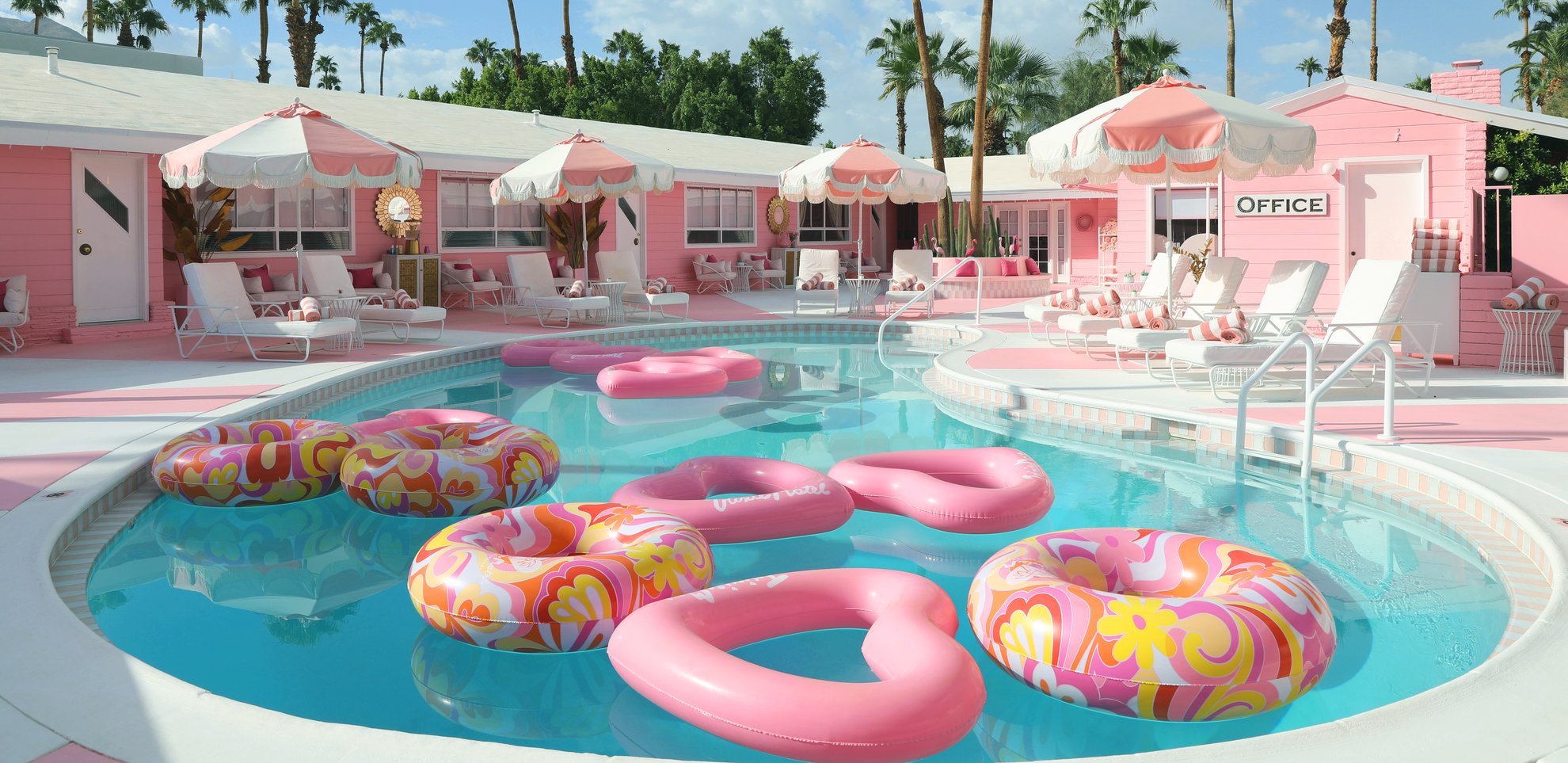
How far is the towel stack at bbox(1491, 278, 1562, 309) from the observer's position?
880cm

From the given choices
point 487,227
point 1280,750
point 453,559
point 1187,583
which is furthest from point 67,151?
point 1280,750

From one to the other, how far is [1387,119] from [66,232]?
1415 cm

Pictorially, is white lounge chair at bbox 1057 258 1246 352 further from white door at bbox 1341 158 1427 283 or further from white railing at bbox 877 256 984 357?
white door at bbox 1341 158 1427 283

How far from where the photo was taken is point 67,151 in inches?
465

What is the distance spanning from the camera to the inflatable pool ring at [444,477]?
5.43 meters

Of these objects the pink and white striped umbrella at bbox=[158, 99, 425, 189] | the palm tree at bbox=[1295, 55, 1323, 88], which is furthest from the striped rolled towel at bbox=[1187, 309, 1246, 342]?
the palm tree at bbox=[1295, 55, 1323, 88]

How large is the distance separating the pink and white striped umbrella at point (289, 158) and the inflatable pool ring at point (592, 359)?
2.41 metres

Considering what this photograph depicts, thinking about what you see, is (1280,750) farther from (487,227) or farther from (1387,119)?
(487,227)

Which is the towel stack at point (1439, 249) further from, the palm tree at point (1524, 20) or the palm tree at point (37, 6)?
the palm tree at point (37, 6)

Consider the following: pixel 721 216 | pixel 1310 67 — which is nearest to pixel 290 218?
pixel 721 216

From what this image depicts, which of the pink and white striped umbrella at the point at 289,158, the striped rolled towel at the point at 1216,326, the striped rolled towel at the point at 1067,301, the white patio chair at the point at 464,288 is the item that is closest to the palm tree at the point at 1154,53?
the white patio chair at the point at 464,288

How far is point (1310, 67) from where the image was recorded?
4891 centimetres

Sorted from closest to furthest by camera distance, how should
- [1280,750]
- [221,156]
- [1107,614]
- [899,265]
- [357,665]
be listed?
[1280,750] < [1107,614] < [357,665] < [221,156] < [899,265]

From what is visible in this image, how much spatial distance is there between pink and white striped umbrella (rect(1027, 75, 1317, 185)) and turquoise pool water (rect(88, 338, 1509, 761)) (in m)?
2.56
